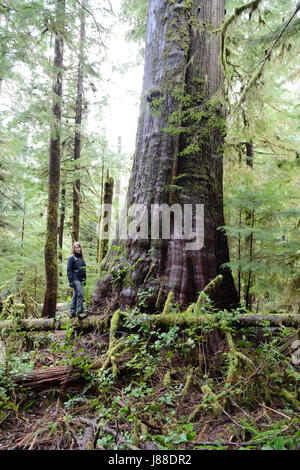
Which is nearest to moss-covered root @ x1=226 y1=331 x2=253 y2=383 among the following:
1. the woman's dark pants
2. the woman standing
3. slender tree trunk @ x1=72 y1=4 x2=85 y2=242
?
the woman standing

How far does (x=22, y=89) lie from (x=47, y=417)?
8759 mm

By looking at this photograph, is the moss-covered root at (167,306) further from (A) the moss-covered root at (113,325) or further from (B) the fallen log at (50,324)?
(B) the fallen log at (50,324)

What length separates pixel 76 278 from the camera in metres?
4.98

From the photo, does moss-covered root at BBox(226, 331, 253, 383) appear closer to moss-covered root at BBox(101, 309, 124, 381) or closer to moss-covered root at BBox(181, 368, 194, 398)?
moss-covered root at BBox(181, 368, 194, 398)

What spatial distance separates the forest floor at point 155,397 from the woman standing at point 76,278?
74 cm

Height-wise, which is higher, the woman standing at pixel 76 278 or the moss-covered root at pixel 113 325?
the woman standing at pixel 76 278

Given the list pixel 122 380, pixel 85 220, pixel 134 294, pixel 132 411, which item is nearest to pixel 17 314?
pixel 134 294

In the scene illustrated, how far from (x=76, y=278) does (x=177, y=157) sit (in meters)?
2.92

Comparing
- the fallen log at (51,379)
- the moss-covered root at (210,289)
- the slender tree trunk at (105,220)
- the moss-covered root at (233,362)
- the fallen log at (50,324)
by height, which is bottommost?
the fallen log at (51,379)

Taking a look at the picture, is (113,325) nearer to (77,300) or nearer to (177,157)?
(77,300)

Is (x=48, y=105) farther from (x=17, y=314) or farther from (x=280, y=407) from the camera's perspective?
(x=280, y=407)

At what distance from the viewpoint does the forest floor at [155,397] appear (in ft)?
7.33

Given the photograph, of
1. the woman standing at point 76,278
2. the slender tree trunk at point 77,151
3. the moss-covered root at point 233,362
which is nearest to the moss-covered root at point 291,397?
the moss-covered root at point 233,362

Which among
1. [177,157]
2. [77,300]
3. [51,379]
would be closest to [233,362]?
[51,379]
